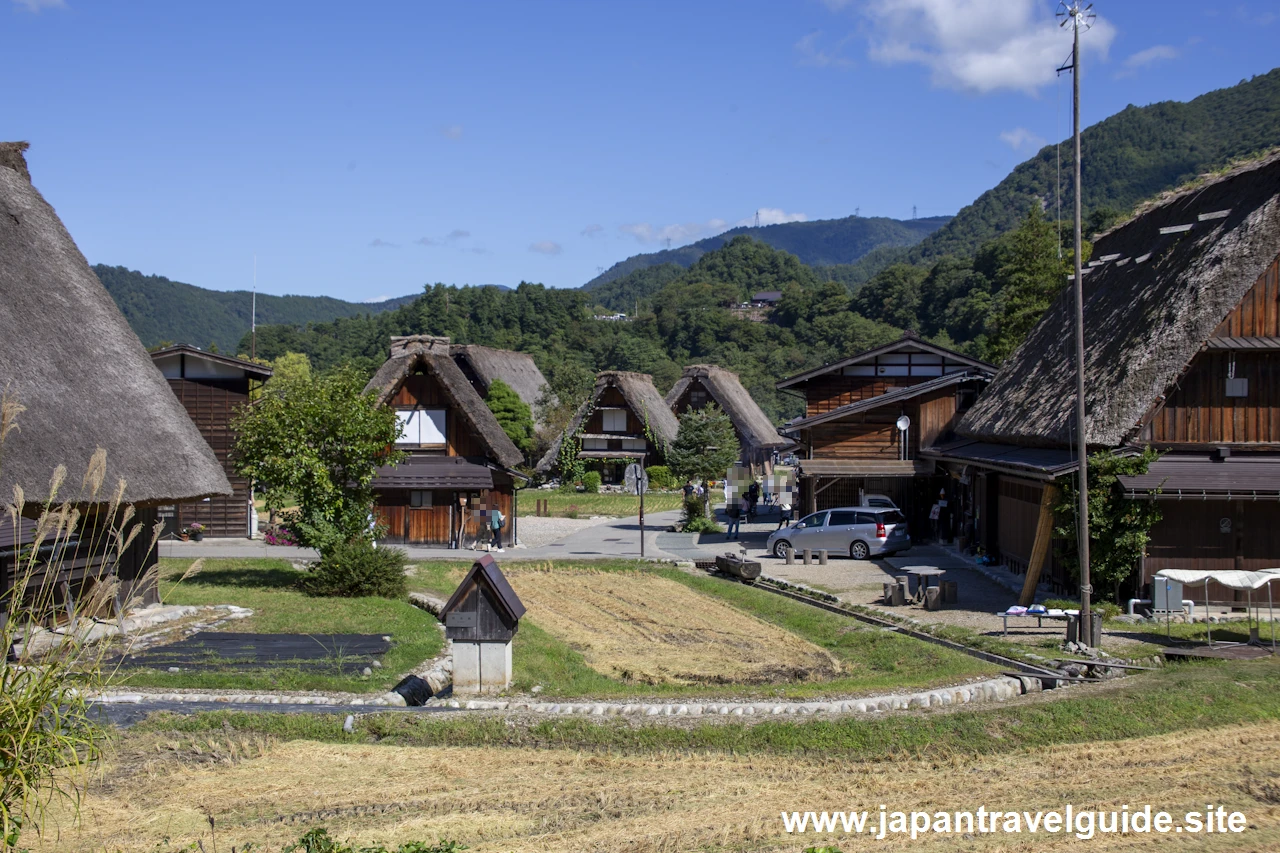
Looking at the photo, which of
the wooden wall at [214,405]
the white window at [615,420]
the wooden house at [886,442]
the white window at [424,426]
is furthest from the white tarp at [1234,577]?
the white window at [615,420]

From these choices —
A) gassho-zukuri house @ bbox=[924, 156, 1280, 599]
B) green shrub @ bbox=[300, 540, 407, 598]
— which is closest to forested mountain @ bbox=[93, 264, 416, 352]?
green shrub @ bbox=[300, 540, 407, 598]

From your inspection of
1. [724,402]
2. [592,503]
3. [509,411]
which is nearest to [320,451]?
[592,503]

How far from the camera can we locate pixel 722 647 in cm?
1781

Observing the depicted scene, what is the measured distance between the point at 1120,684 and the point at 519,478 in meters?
23.3

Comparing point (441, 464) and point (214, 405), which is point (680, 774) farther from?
point (214, 405)

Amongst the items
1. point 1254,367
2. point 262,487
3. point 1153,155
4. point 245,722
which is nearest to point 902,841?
point 245,722

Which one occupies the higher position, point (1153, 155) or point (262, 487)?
point (1153, 155)

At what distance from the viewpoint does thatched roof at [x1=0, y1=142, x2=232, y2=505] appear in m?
16.3

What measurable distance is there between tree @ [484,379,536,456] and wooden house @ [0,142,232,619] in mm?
36197

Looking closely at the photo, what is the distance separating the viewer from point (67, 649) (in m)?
6.27

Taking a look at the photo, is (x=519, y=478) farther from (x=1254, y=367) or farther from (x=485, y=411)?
(x=1254, y=367)

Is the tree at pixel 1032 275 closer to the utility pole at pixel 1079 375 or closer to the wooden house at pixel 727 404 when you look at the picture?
the wooden house at pixel 727 404

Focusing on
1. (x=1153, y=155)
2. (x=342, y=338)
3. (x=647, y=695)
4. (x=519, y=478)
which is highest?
(x=1153, y=155)

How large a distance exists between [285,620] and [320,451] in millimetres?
5620
